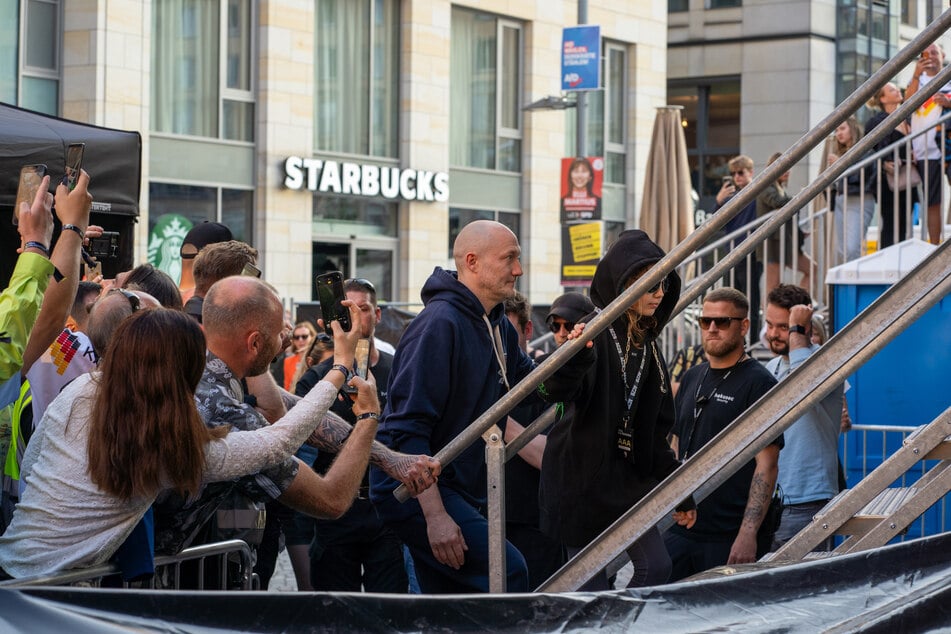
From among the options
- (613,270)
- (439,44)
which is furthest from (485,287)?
(439,44)

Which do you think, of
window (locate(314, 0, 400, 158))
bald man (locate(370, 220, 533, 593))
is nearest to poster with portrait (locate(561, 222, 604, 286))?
window (locate(314, 0, 400, 158))

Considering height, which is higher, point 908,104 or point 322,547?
point 908,104

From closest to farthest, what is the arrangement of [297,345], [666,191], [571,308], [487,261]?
[487,261], [571,308], [297,345], [666,191]

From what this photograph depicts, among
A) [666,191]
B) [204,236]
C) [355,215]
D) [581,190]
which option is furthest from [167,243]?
[204,236]

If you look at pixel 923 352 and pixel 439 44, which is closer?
pixel 923 352

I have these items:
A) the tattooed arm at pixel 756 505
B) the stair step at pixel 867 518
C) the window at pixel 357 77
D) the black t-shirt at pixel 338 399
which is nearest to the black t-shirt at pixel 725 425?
the tattooed arm at pixel 756 505

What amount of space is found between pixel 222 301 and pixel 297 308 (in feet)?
30.2

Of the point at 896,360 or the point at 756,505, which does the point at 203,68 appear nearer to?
the point at 896,360

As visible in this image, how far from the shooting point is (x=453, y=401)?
5250 millimetres

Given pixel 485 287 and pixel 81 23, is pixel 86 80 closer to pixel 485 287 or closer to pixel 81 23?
pixel 81 23

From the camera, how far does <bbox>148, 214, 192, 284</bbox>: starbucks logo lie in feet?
68.7

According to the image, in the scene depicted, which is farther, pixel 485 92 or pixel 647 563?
pixel 485 92

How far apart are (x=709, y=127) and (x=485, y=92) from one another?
1561 centimetres

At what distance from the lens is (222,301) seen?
445 centimetres
